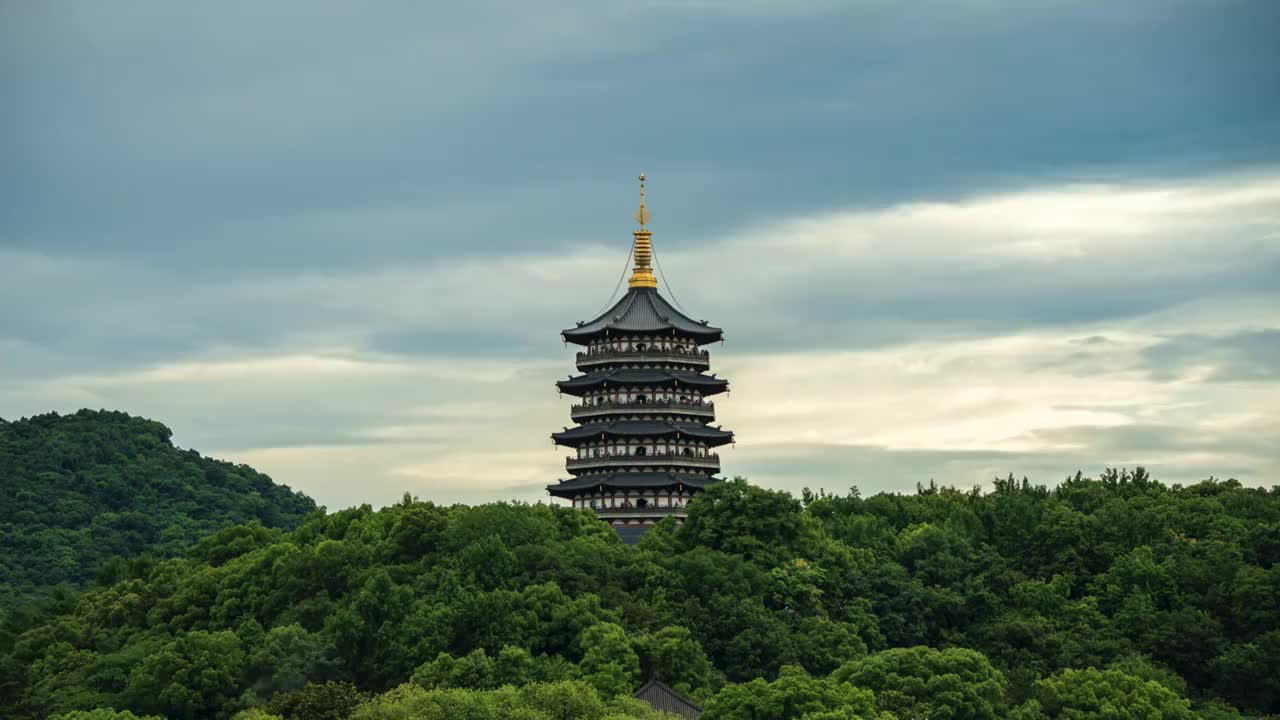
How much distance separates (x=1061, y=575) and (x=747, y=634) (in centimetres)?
1304

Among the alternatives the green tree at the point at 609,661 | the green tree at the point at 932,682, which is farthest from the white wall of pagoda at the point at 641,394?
the green tree at the point at 932,682

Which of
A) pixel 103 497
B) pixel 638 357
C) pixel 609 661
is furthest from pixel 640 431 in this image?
Answer: pixel 103 497

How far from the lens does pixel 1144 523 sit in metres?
68.4

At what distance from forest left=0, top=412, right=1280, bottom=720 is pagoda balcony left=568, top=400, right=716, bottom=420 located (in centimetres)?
612

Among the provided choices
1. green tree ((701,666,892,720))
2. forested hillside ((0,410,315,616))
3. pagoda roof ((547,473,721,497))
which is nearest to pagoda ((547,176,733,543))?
pagoda roof ((547,473,721,497))

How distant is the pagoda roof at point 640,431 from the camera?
72.4m

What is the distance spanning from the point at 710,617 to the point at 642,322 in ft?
53.9

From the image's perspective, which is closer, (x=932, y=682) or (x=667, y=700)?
(x=932, y=682)

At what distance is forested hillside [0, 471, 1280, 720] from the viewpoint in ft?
181

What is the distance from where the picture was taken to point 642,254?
251ft

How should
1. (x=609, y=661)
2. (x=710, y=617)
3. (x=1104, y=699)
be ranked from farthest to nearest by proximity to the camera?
(x=710, y=617), (x=609, y=661), (x=1104, y=699)

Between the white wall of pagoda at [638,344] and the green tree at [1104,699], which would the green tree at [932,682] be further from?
the white wall of pagoda at [638,344]

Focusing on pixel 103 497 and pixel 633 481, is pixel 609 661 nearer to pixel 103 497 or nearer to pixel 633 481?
pixel 633 481

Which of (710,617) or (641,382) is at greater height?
(641,382)
